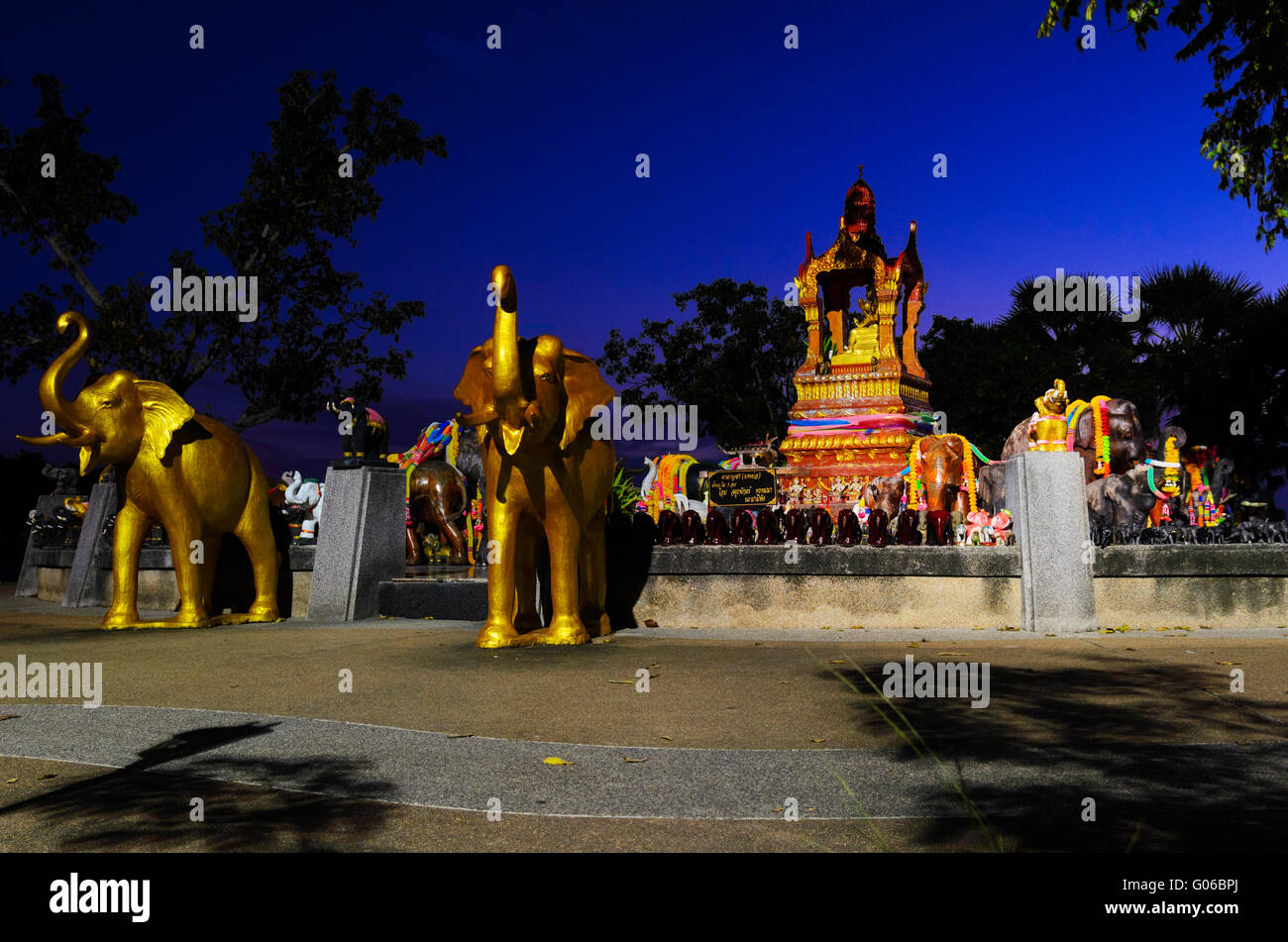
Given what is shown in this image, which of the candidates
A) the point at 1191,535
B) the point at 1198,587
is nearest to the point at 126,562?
the point at 1198,587

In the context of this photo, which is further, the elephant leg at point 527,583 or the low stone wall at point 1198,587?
the low stone wall at point 1198,587

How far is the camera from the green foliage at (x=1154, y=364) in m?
27.8

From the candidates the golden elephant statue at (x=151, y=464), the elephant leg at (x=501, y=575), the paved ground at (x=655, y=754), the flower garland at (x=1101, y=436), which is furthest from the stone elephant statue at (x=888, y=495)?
the golden elephant statue at (x=151, y=464)

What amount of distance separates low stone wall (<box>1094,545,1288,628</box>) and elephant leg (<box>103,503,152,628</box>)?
32.5 ft

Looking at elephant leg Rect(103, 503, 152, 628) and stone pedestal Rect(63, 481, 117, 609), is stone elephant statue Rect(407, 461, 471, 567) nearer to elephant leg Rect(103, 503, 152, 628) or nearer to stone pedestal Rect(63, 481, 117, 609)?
stone pedestal Rect(63, 481, 117, 609)

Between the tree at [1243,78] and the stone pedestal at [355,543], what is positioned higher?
the tree at [1243,78]

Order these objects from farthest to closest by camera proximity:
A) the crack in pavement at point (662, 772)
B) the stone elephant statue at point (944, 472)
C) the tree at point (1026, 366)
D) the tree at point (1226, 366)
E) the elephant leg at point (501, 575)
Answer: the tree at point (1026, 366), the tree at point (1226, 366), the stone elephant statue at point (944, 472), the elephant leg at point (501, 575), the crack in pavement at point (662, 772)

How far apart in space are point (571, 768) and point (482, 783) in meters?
0.44

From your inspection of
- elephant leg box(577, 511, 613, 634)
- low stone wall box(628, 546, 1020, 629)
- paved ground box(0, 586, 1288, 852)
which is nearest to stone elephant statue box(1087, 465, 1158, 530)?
low stone wall box(628, 546, 1020, 629)

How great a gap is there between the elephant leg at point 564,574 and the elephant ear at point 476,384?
3.71 ft

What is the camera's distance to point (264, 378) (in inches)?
738

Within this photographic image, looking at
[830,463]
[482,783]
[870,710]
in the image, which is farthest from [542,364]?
[830,463]

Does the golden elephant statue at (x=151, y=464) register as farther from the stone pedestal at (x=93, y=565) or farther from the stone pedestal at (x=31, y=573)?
the stone pedestal at (x=31, y=573)

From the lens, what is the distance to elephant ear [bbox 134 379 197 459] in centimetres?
980
